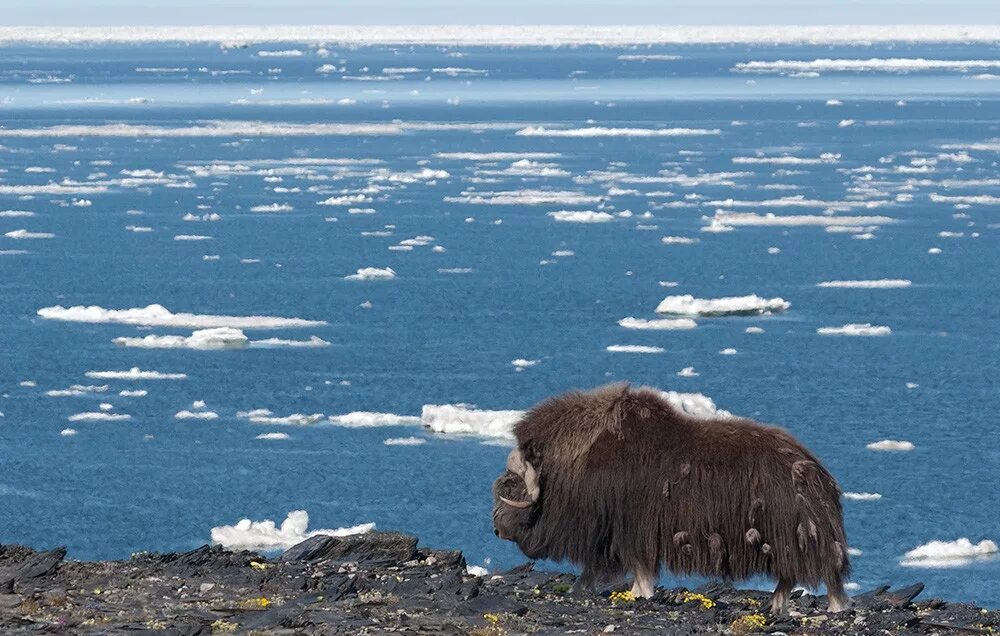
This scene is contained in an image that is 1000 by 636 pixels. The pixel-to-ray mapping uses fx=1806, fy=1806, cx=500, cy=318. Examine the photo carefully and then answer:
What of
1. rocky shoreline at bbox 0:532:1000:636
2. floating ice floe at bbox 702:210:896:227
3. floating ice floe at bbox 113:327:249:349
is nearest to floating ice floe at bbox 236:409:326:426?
floating ice floe at bbox 113:327:249:349

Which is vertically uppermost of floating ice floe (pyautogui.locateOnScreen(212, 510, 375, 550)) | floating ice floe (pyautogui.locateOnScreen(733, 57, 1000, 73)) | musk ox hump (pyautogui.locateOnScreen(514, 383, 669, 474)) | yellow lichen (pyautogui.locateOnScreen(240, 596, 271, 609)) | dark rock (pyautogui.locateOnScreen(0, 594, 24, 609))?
musk ox hump (pyautogui.locateOnScreen(514, 383, 669, 474))

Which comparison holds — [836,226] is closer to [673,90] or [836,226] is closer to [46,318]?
[46,318]

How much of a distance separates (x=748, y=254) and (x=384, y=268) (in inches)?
430

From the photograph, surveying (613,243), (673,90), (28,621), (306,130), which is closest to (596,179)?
(613,243)

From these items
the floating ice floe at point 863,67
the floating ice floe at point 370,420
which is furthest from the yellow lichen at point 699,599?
the floating ice floe at point 863,67

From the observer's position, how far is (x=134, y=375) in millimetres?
34000

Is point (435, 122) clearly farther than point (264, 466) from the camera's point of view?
Yes

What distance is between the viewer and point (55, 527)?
969 inches

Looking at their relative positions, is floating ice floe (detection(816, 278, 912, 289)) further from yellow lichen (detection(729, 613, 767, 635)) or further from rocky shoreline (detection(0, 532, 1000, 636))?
yellow lichen (detection(729, 613, 767, 635))

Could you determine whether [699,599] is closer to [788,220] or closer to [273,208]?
[788,220]

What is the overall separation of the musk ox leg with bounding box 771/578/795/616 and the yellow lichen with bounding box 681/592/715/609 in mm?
362

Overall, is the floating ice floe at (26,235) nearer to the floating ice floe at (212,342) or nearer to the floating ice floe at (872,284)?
the floating ice floe at (212,342)

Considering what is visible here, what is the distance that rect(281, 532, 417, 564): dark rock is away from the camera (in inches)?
472

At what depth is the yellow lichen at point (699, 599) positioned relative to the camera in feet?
33.7
